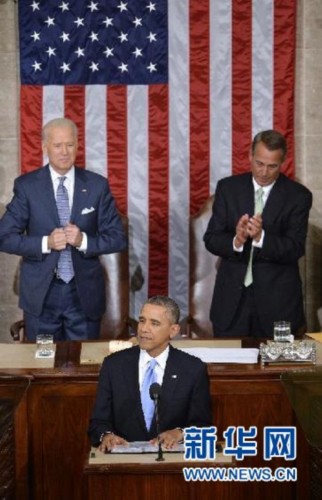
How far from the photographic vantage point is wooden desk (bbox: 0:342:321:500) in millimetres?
5395

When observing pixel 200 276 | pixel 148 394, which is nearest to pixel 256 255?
pixel 200 276

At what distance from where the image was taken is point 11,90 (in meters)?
7.83

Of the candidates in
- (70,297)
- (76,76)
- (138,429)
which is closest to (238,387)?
(138,429)

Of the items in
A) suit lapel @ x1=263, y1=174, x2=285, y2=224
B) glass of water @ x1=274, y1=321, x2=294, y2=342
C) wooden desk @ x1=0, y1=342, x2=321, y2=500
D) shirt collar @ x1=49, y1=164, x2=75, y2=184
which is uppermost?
shirt collar @ x1=49, y1=164, x2=75, y2=184

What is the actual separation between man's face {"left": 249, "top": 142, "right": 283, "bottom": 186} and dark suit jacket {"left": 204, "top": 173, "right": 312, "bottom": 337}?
14 centimetres

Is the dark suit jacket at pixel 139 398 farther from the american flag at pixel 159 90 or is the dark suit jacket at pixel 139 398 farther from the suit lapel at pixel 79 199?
the american flag at pixel 159 90

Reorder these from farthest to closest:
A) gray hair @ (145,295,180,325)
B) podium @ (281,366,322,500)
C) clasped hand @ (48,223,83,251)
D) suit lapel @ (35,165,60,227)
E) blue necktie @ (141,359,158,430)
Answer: suit lapel @ (35,165,60,227) < clasped hand @ (48,223,83,251) < gray hair @ (145,295,180,325) < blue necktie @ (141,359,158,430) < podium @ (281,366,322,500)

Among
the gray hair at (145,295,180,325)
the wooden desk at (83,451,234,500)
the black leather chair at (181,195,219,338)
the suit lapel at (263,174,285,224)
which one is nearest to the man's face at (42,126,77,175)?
the suit lapel at (263,174,285,224)

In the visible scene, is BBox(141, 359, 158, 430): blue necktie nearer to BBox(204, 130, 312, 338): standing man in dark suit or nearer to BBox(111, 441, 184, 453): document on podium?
BBox(111, 441, 184, 453): document on podium

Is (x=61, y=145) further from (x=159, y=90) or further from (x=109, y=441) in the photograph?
(x=109, y=441)

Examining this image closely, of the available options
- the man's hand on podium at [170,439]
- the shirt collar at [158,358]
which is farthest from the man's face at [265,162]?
the man's hand on podium at [170,439]

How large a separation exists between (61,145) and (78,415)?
162 centimetres

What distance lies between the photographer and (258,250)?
650cm

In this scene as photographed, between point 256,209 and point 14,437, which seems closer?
point 14,437
